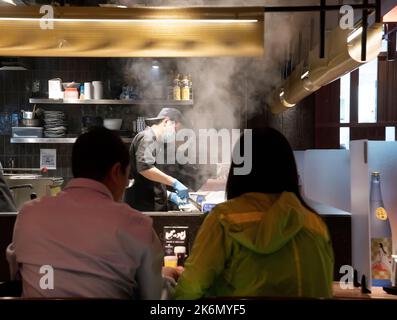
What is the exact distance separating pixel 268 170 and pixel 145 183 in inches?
109

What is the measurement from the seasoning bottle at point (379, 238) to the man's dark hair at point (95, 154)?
1144mm

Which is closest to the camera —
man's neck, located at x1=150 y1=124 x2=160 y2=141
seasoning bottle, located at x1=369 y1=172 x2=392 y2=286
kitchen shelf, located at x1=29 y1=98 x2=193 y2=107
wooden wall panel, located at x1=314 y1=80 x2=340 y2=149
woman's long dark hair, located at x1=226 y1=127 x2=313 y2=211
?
woman's long dark hair, located at x1=226 y1=127 x2=313 y2=211

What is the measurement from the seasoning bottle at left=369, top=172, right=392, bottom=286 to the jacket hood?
0.78 meters

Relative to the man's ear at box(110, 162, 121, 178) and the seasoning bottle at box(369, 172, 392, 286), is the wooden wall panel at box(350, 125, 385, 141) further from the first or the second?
the man's ear at box(110, 162, 121, 178)

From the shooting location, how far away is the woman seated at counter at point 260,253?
146 cm

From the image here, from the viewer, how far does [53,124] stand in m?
5.76

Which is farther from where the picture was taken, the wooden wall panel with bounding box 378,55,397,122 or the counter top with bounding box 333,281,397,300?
the wooden wall panel with bounding box 378,55,397,122

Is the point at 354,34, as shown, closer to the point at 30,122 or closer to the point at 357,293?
the point at 357,293

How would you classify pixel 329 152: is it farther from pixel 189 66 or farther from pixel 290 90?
pixel 189 66

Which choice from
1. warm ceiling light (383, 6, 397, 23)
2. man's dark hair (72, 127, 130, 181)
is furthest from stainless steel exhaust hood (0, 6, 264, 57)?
warm ceiling light (383, 6, 397, 23)

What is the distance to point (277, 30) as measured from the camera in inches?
195

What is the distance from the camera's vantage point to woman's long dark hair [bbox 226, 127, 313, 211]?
1.59 meters

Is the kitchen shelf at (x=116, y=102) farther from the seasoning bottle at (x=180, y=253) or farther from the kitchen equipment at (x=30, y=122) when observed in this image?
the seasoning bottle at (x=180, y=253)

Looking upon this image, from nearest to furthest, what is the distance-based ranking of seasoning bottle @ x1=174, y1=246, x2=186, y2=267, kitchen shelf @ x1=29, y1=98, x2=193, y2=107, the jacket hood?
the jacket hood → seasoning bottle @ x1=174, y1=246, x2=186, y2=267 → kitchen shelf @ x1=29, y1=98, x2=193, y2=107
